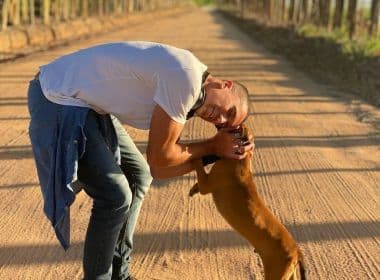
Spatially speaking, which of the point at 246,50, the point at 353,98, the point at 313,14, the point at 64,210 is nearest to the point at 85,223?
the point at 64,210

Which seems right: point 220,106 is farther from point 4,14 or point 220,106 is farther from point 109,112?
point 4,14

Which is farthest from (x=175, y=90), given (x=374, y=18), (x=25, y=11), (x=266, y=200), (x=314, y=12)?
(x=314, y=12)

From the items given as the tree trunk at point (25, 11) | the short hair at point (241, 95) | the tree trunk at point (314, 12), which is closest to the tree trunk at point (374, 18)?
the tree trunk at point (314, 12)

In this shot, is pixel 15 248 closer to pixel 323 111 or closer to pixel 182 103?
pixel 182 103

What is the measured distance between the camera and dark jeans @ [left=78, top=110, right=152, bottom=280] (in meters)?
3.48

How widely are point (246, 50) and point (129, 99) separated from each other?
1856cm

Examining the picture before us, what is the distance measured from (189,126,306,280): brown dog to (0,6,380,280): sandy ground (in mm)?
740

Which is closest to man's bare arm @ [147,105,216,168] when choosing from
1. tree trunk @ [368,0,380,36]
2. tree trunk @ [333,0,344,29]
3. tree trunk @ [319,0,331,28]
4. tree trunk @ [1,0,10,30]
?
tree trunk @ [368,0,380,36]

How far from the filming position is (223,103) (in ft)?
11.2

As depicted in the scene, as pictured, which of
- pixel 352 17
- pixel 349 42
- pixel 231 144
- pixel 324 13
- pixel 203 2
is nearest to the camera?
pixel 231 144

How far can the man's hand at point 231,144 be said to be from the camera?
3.59 m

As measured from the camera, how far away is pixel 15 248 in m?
4.76

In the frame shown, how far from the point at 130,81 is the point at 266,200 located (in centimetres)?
283

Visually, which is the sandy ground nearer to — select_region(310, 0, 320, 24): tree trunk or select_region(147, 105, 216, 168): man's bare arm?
select_region(147, 105, 216, 168): man's bare arm
